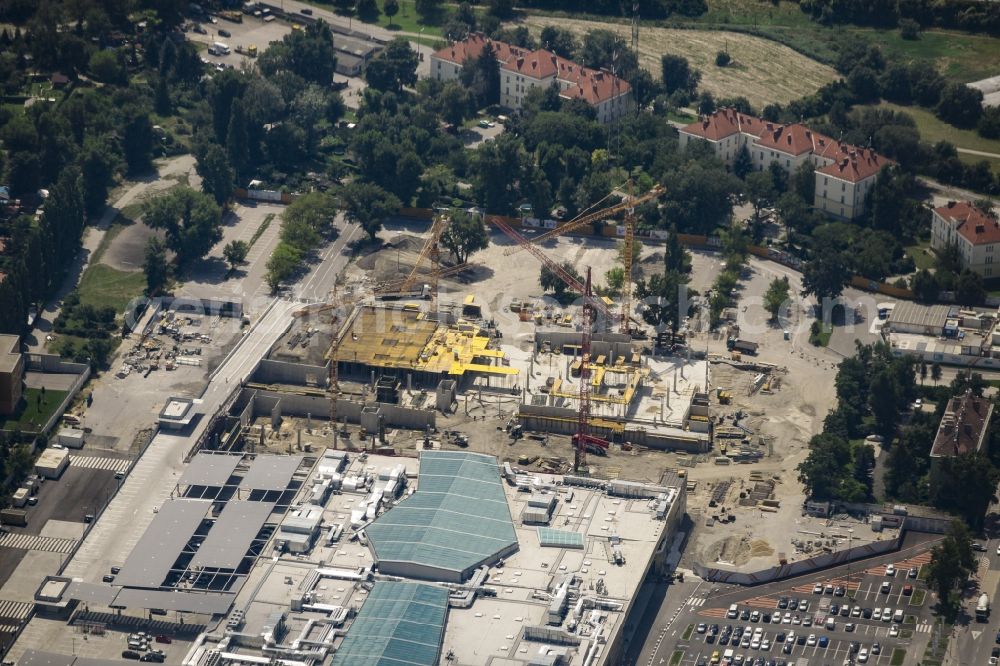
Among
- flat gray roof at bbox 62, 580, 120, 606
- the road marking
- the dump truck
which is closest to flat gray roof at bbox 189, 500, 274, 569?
flat gray roof at bbox 62, 580, 120, 606

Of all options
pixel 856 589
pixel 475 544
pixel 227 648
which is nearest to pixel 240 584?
pixel 227 648

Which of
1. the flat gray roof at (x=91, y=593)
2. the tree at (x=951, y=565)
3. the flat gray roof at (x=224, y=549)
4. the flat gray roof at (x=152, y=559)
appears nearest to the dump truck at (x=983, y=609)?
the tree at (x=951, y=565)

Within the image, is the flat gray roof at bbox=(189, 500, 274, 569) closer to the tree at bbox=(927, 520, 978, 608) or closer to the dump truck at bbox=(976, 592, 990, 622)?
the tree at bbox=(927, 520, 978, 608)

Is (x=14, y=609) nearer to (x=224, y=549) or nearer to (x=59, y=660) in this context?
(x=59, y=660)

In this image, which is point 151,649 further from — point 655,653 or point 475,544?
point 655,653

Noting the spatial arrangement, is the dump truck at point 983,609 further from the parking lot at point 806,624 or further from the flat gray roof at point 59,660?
the flat gray roof at point 59,660
